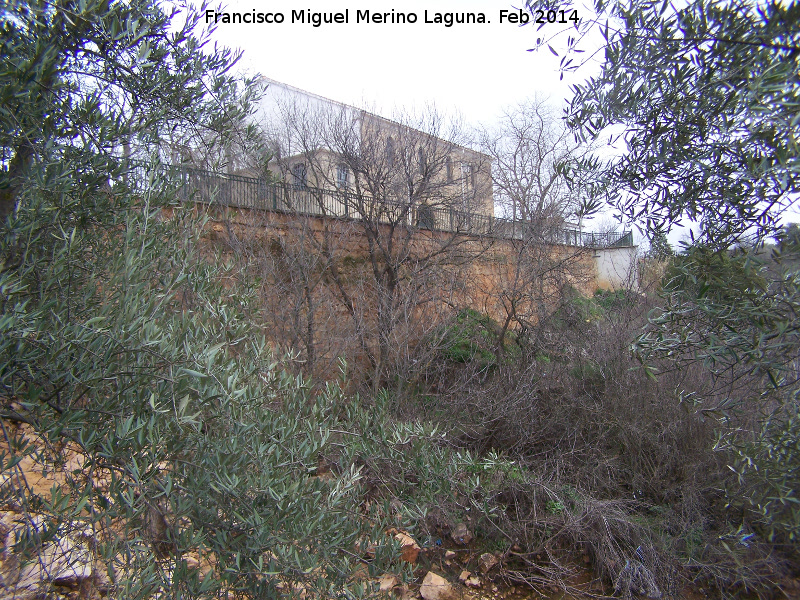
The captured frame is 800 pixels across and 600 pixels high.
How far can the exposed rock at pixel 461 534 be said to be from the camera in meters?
5.68

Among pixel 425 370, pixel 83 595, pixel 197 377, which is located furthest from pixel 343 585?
pixel 425 370

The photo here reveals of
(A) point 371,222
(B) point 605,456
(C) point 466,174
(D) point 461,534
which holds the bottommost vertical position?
(D) point 461,534

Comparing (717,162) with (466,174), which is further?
(466,174)

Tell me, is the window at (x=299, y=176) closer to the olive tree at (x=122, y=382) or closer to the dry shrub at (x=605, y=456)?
the dry shrub at (x=605, y=456)

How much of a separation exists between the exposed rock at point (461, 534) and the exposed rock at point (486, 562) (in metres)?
0.24

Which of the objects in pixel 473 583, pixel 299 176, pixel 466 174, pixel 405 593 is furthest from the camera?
pixel 466 174

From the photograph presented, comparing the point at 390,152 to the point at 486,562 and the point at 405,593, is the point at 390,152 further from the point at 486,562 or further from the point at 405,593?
the point at 405,593

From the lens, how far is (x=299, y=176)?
29.7 feet

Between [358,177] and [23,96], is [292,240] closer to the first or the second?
[358,177]

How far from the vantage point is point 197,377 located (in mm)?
1677

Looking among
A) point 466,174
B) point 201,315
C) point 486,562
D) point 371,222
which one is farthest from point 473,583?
point 466,174

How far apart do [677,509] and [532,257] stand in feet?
14.0

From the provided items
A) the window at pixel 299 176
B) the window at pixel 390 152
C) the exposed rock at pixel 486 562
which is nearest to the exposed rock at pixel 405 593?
the exposed rock at pixel 486 562

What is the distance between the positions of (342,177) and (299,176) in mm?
793
